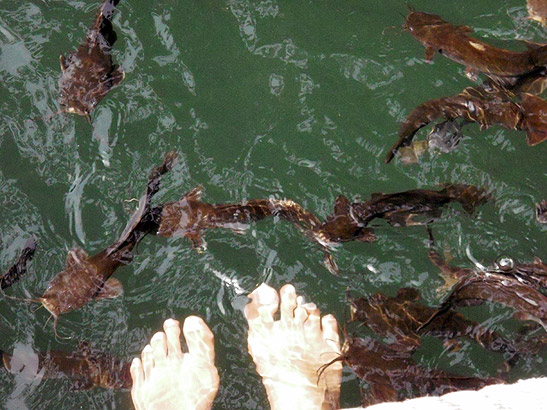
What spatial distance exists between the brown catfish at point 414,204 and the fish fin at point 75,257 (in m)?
1.87

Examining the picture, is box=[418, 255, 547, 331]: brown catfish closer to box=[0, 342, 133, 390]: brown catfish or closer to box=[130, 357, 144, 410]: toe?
box=[130, 357, 144, 410]: toe

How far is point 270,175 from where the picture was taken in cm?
435

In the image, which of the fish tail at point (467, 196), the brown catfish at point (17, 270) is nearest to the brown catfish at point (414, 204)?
the fish tail at point (467, 196)

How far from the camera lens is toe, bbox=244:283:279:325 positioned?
4.30 metres

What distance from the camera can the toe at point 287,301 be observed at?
4.36 m

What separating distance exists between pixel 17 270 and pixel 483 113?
11.2 ft

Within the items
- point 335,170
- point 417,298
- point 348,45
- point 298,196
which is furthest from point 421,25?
point 417,298

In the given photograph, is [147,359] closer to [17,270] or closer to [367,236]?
[17,270]

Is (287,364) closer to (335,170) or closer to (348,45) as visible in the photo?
(335,170)

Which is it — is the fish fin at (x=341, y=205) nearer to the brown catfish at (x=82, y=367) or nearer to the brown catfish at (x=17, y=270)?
the brown catfish at (x=82, y=367)

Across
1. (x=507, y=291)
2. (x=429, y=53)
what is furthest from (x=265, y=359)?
(x=429, y=53)

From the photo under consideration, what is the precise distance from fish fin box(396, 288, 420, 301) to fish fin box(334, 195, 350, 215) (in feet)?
2.11

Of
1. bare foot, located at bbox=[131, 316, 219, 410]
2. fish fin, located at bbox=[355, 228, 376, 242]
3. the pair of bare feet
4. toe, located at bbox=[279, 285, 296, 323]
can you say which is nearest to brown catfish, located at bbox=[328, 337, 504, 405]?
the pair of bare feet

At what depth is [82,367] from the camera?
4129mm
